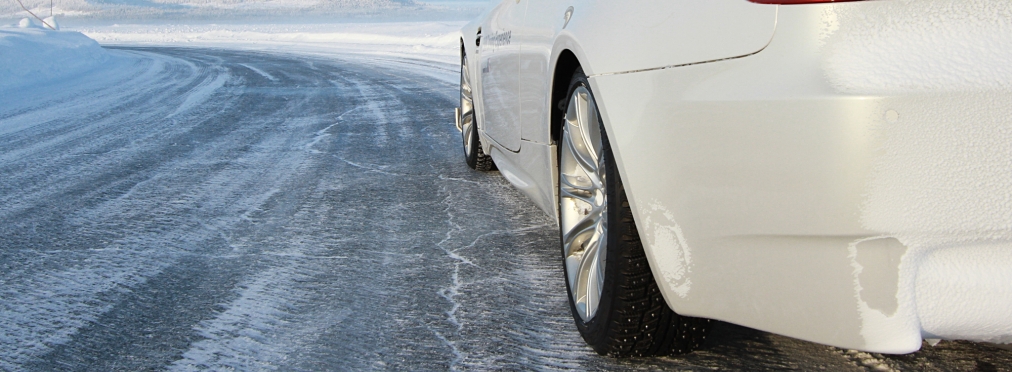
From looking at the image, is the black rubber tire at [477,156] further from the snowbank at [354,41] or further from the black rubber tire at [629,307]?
the snowbank at [354,41]

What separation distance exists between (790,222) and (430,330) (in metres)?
1.22

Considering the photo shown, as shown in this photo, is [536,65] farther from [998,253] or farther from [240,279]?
[998,253]

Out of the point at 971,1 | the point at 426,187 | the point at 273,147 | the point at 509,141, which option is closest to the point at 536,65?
the point at 509,141

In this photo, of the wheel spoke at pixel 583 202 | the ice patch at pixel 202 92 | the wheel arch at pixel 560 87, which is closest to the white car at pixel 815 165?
the wheel spoke at pixel 583 202

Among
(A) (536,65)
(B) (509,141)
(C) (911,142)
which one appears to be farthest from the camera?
(B) (509,141)

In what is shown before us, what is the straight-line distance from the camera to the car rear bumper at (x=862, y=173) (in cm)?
136

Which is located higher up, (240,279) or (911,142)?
(911,142)

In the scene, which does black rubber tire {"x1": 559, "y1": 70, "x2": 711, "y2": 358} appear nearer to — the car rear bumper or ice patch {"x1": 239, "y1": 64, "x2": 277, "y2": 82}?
the car rear bumper

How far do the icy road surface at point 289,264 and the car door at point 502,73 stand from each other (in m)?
0.42

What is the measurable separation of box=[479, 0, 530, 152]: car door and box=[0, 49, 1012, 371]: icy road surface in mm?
420

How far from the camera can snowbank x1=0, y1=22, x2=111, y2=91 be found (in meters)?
12.9

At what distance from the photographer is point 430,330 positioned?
2.43 meters

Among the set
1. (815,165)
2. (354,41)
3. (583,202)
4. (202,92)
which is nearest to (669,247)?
(815,165)

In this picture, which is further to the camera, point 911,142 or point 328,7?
point 328,7
